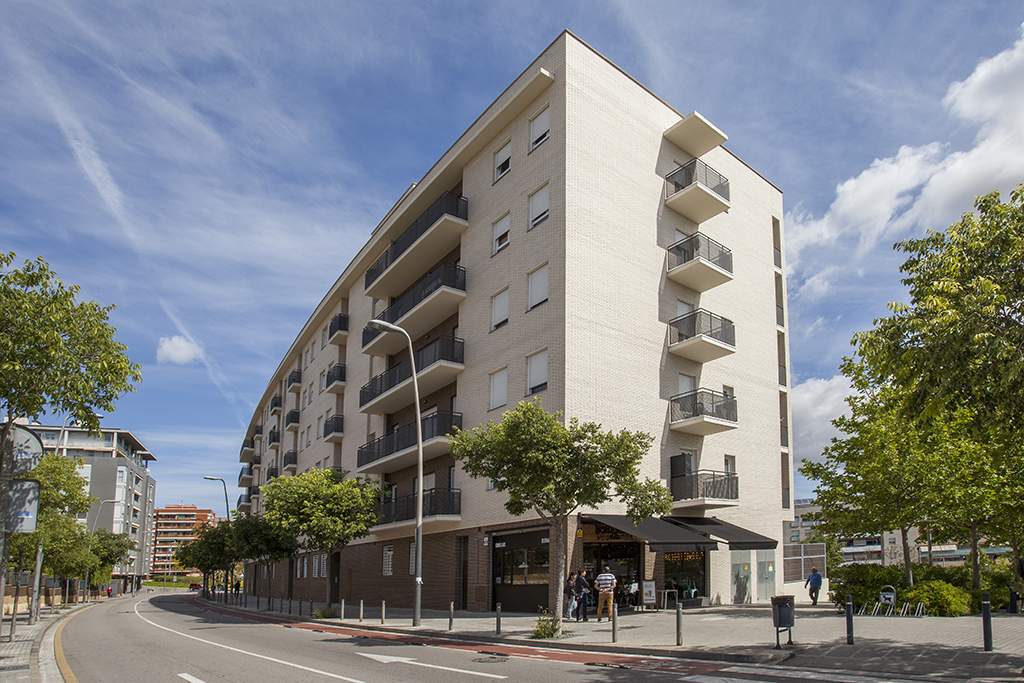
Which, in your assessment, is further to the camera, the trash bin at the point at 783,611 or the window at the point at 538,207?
the window at the point at 538,207

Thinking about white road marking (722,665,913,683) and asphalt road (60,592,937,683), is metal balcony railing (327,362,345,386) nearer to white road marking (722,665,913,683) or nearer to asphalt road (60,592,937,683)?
asphalt road (60,592,937,683)

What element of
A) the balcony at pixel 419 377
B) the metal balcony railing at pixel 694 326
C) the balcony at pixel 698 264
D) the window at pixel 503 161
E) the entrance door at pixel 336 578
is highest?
the window at pixel 503 161

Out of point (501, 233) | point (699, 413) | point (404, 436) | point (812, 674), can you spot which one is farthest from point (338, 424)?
point (812, 674)

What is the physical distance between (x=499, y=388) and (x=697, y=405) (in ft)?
23.7

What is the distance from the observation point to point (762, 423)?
115 ft

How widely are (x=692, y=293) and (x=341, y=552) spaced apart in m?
24.6

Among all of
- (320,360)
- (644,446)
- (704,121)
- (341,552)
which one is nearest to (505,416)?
(644,446)

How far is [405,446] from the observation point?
113ft

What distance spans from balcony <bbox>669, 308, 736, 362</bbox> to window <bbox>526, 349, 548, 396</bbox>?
5.34 metres

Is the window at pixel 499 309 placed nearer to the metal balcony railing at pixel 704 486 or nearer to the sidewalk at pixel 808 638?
the metal balcony railing at pixel 704 486

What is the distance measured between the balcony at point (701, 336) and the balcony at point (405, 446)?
884 centimetres

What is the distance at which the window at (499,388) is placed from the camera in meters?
29.4

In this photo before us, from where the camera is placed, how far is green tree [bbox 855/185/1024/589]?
1184cm

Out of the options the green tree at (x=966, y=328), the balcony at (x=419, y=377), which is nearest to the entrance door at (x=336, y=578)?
the balcony at (x=419, y=377)
